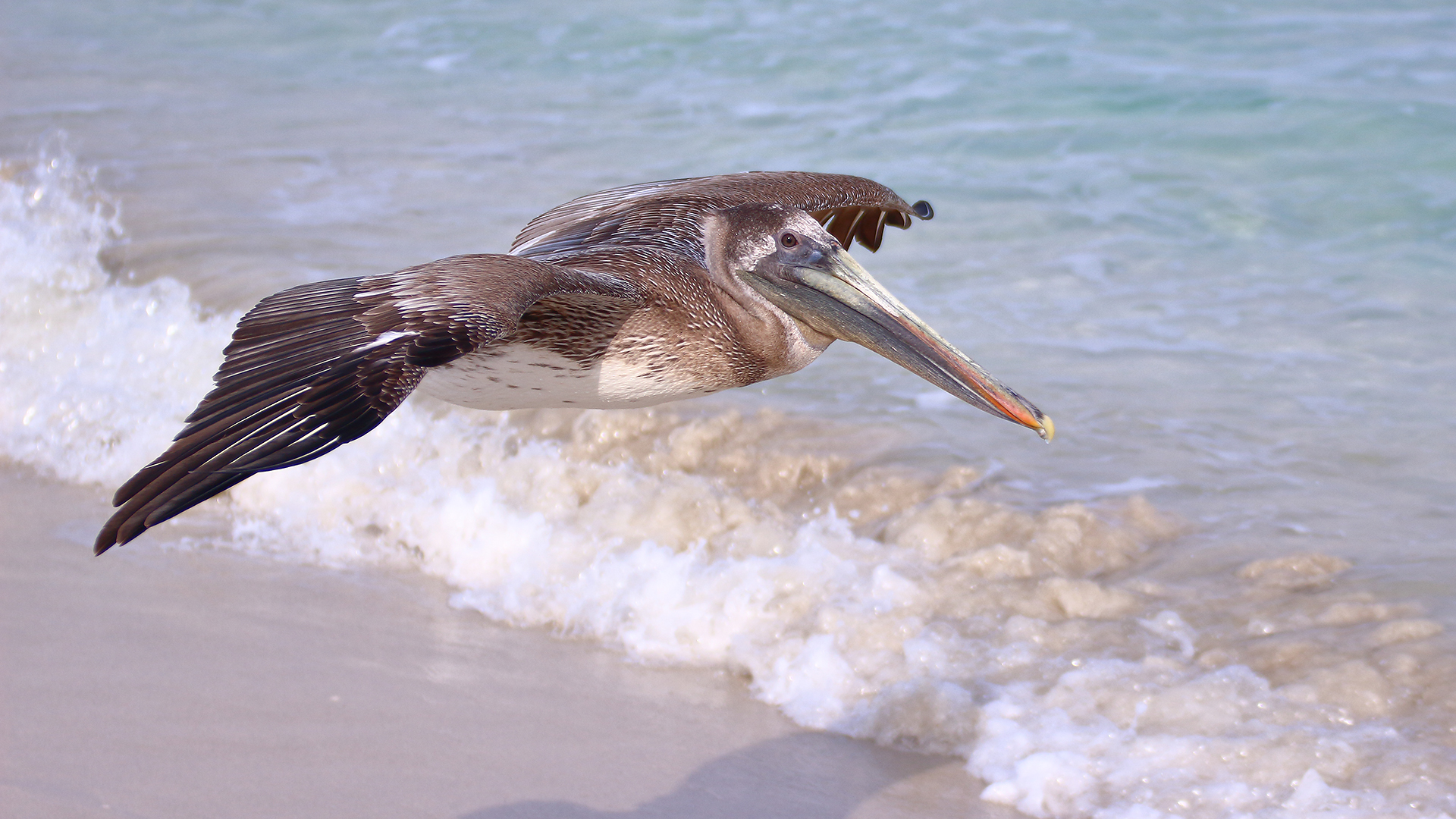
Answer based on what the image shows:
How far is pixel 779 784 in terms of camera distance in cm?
493

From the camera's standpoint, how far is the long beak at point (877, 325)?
405 cm

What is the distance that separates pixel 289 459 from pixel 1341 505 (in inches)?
214

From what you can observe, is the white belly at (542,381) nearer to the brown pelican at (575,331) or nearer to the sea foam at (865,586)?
the brown pelican at (575,331)

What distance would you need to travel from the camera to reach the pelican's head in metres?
4.11

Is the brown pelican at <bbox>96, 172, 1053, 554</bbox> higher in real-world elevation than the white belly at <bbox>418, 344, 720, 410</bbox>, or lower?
higher

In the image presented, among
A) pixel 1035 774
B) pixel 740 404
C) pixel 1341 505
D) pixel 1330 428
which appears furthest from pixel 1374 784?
pixel 740 404

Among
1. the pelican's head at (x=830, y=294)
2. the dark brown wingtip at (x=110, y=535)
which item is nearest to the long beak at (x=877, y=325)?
the pelican's head at (x=830, y=294)

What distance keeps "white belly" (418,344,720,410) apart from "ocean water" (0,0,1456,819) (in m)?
1.65

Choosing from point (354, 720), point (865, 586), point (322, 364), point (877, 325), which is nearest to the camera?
point (322, 364)

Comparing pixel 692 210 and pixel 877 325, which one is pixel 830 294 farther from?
pixel 692 210

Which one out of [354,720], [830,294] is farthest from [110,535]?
[830,294]

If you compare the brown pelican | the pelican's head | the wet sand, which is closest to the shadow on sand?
the wet sand

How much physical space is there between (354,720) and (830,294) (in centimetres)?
240

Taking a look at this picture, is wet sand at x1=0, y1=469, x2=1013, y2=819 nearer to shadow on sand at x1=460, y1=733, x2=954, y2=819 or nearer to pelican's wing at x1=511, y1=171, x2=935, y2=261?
shadow on sand at x1=460, y1=733, x2=954, y2=819
